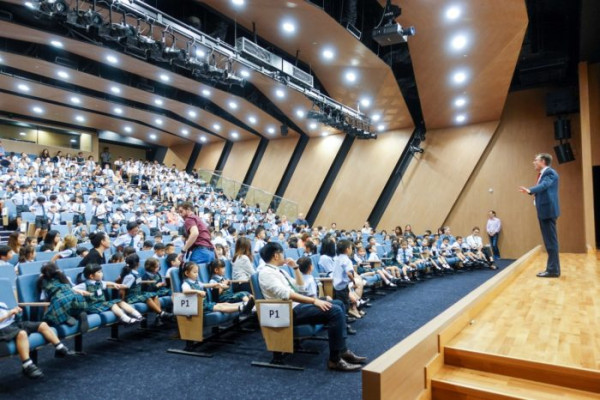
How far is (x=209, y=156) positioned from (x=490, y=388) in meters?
16.2

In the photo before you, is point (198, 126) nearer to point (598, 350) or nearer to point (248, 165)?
point (248, 165)

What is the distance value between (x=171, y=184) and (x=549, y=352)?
12333 mm

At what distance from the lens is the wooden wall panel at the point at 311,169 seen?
13.5 meters

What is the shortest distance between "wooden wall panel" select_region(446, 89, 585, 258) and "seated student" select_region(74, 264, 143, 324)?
9.92m

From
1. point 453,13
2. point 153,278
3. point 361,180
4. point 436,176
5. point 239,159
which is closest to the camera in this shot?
point 153,278

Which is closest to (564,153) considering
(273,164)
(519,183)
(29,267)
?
(519,183)

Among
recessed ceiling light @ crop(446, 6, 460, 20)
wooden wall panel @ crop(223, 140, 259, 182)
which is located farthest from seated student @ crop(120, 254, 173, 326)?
wooden wall panel @ crop(223, 140, 259, 182)

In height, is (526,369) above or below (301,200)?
below

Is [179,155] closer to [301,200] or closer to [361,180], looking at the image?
[301,200]

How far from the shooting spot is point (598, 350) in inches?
80.3

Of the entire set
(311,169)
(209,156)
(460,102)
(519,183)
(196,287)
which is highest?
(460,102)

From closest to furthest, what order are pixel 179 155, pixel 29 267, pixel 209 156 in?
pixel 29 267
pixel 209 156
pixel 179 155

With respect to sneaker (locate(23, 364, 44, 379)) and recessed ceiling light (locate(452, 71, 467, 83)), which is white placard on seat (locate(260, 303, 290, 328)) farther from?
recessed ceiling light (locate(452, 71, 467, 83))

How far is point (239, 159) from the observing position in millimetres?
15961
